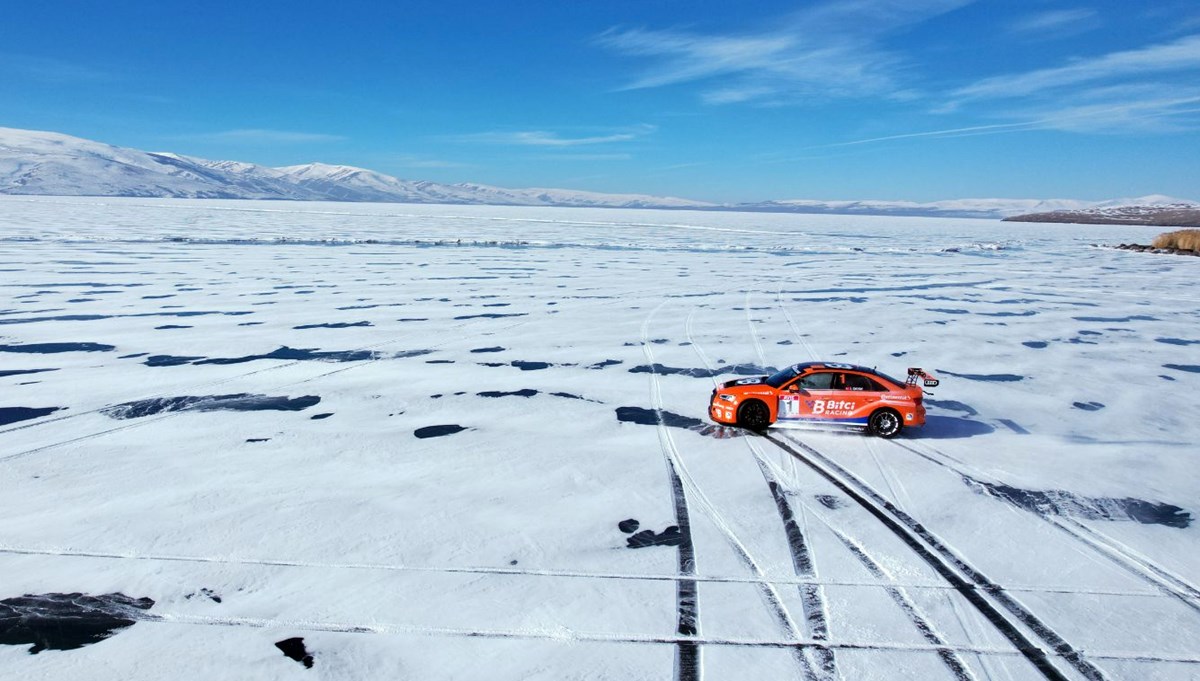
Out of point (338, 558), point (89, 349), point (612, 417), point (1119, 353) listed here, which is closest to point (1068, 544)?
point (612, 417)

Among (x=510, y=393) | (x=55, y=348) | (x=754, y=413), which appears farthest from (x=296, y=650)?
(x=55, y=348)

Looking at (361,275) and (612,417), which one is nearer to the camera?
(612,417)

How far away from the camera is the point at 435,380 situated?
1414 cm

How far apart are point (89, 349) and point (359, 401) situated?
26.9ft

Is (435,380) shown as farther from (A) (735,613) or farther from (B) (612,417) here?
(A) (735,613)

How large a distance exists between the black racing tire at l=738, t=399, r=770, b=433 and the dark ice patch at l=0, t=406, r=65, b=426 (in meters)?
11.5

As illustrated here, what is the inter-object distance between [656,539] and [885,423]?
5277mm

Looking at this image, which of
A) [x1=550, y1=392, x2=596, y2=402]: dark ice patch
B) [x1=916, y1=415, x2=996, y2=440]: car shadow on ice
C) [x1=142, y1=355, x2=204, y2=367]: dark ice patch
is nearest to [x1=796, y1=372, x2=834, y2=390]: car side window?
[x1=916, y1=415, x2=996, y2=440]: car shadow on ice

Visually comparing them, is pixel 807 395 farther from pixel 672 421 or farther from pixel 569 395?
pixel 569 395

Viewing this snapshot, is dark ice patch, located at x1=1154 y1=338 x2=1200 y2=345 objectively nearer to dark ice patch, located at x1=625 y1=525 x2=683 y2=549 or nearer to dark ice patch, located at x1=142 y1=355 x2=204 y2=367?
dark ice patch, located at x1=625 y1=525 x2=683 y2=549

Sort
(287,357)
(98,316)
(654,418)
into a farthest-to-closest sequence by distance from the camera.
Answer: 1. (98,316)
2. (287,357)
3. (654,418)

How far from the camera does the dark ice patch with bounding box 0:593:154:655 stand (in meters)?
5.83

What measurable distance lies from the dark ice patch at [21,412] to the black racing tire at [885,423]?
44.4 ft

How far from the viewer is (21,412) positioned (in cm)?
1155
